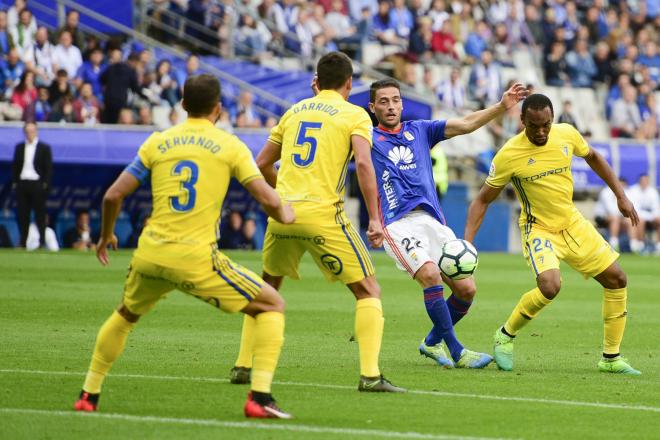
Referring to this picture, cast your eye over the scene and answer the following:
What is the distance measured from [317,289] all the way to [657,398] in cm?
949

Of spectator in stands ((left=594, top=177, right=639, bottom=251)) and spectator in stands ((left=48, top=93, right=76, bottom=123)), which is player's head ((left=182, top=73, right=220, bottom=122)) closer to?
spectator in stands ((left=48, top=93, right=76, bottom=123))

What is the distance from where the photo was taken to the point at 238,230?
2588 cm

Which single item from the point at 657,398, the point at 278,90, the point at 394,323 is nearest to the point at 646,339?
the point at 394,323

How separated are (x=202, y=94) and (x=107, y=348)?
1.57 meters

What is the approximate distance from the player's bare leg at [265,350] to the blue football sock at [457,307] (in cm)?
338

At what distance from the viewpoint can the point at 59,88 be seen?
2503 cm

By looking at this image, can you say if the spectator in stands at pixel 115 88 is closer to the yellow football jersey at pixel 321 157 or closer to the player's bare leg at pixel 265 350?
the yellow football jersey at pixel 321 157

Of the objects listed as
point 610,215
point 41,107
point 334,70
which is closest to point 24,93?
point 41,107

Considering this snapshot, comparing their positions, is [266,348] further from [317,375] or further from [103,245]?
[317,375]

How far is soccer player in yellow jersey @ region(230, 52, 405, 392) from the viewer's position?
28.8ft

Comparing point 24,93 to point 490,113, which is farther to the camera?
point 24,93

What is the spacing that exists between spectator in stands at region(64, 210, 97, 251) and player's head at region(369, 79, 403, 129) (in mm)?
14419

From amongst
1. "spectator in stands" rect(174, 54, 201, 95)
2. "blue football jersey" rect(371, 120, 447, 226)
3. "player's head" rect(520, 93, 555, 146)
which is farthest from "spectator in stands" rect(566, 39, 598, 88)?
"blue football jersey" rect(371, 120, 447, 226)

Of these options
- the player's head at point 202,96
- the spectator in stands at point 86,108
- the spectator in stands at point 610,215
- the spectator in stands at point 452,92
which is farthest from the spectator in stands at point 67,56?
the player's head at point 202,96
